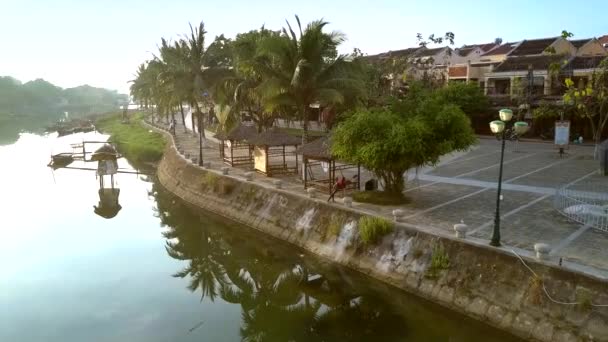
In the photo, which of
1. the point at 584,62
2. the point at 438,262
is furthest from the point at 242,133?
the point at 584,62

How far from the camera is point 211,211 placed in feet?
89.7

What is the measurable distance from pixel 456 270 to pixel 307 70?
15.9m

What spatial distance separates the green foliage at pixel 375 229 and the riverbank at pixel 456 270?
26 cm

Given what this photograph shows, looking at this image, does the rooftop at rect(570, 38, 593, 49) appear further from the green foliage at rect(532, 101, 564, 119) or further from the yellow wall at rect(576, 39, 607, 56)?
the green foliage at rect(532, 101, 564, 119)

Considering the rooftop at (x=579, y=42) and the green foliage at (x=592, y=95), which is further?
the rooftop at (x=579, y=42)

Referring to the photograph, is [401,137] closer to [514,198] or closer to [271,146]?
[514,198]

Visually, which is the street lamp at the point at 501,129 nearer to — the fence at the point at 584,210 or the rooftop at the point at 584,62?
the fence at the point at 584,210

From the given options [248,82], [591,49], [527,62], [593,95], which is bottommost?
[593,95]

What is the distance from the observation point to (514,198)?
68.8 ft

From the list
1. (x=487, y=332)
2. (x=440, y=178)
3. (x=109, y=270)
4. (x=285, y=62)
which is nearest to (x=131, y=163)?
(x=285, y=62)

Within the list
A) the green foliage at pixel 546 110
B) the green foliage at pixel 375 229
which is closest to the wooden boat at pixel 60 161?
the green foliage at pixel 375 229

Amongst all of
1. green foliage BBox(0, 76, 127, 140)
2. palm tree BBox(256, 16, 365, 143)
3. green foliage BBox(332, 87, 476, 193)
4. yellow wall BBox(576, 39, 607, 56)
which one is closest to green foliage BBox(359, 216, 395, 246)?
green foliage BBox(332, 87, 476, 193)

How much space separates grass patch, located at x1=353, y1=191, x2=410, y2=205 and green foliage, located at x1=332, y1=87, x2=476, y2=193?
1.32 metres

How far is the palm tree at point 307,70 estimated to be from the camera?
26766mm
